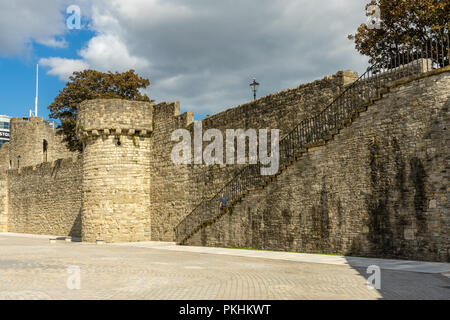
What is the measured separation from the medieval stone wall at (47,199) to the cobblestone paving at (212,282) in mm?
21353

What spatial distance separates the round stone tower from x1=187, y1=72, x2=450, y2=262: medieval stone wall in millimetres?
10638

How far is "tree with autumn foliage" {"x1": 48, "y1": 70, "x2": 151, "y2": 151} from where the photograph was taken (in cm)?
3722

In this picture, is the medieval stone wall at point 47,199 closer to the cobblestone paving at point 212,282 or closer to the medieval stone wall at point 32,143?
the medieval stone wall at point 32,143

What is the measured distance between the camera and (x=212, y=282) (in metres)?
9.37

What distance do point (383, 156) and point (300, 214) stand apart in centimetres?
395

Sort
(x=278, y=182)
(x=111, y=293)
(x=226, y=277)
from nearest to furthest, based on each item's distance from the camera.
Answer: (x=111, y=293) → (x=226, y=277) → (x=278, y=182)

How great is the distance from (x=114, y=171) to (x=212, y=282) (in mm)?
17797

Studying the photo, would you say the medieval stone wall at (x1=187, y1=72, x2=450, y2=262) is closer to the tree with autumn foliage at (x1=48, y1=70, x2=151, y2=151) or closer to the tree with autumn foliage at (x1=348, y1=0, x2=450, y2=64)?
the tree with autumn foliage at (x1=348, y1=0, x2=450, y2=64)

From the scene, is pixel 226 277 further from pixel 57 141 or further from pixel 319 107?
pixel 57 141

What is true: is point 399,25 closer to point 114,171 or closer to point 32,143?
point 114,171

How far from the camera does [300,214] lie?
54.6ft

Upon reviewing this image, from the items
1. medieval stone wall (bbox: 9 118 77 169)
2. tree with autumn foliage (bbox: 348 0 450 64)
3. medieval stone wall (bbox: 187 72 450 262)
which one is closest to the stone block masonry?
medieval stone wall (bbox: 187 72 450 262)

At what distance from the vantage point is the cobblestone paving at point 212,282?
7.72 metres
